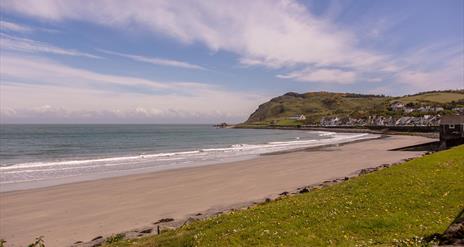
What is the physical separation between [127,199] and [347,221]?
15.8m

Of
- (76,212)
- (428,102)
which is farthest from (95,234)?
(428,102)

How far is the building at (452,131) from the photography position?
46.3m

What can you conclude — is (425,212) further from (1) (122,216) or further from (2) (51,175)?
(2) (51,175)

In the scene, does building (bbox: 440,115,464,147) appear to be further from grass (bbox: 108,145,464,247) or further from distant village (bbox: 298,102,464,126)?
distant village (bbox: 298,102,464,126)

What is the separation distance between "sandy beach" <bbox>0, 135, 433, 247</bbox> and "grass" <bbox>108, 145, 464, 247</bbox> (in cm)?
574

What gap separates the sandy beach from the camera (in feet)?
54.4

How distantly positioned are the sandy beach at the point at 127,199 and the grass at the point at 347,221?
5.74 m

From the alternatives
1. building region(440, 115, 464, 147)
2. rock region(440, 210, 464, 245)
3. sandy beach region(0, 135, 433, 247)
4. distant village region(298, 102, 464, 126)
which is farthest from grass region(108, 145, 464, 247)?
distant village region(298, 102, 464, 126)

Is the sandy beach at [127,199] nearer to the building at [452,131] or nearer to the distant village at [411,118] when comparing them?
the building at [452,131]

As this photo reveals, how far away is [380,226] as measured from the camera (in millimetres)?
10031

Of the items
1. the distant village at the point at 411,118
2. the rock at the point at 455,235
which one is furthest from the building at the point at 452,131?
the distant village at the point at 411,118

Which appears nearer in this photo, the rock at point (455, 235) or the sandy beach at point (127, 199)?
the rock at point (455, 235)

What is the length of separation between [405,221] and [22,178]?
32909 millimetres

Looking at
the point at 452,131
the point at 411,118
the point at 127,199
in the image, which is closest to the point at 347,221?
the point at 127,199
